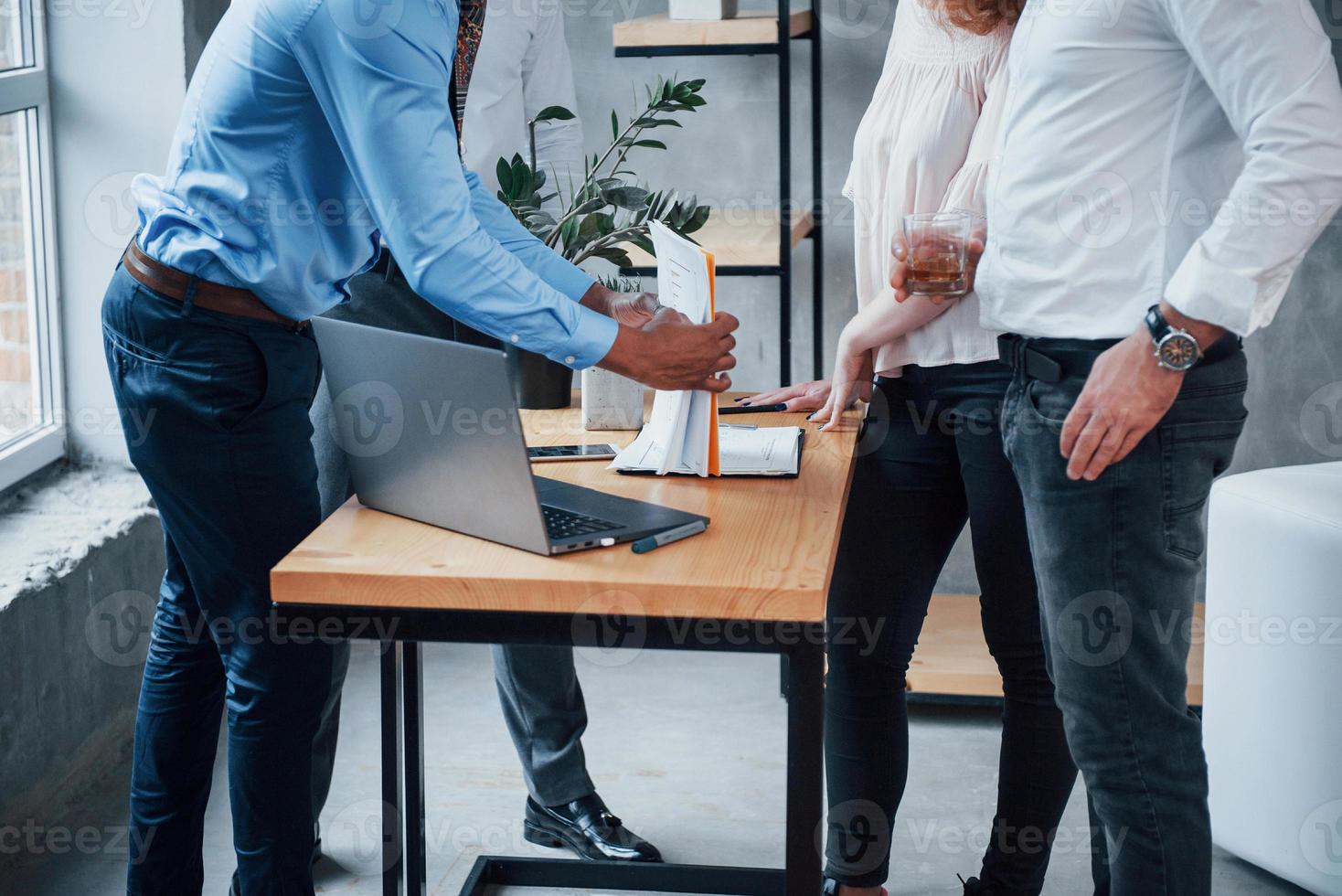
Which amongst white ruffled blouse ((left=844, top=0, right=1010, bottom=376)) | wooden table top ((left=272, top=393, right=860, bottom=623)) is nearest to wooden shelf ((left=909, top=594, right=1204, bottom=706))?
white ruffled blouse ((left=844, top=0, right=1010, bottom=376))

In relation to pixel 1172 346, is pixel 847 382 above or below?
below

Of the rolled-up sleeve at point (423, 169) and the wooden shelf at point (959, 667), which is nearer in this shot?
the rolled-up sleeve at point (423, 169)

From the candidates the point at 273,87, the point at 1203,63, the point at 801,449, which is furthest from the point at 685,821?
the point at 1203,63

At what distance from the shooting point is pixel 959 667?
9.19ft

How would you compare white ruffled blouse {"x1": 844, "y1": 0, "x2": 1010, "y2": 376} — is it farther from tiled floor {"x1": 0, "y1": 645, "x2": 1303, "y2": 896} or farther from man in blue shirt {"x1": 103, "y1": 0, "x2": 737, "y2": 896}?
tiled floor {"x1": 0, "y1": 645, "x2": 1303, "y2": 896}

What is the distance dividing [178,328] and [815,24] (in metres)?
1.65

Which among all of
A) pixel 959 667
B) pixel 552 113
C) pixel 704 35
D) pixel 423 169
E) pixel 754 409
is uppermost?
pixel 704 35

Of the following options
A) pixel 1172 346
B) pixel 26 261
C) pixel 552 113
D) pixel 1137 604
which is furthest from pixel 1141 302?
pixel 26 261

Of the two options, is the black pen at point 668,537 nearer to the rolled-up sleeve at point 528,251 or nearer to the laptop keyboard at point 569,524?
the laptop keyboard at point 569,524

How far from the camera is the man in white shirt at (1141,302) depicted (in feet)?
4.18

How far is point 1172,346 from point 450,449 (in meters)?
0.71

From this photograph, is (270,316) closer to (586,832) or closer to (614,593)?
(614,593)

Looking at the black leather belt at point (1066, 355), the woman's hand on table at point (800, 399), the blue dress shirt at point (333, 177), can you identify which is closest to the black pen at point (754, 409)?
the woman's hand on table at point (800, 399)

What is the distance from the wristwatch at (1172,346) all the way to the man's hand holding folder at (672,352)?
0.46 metres
